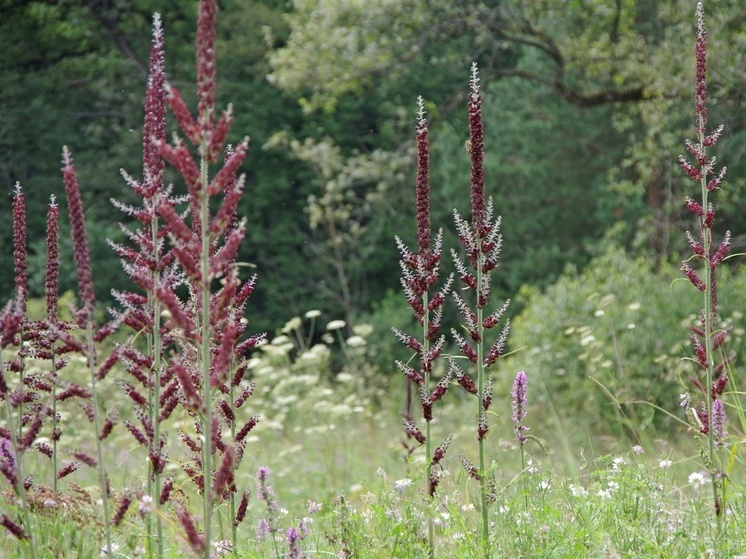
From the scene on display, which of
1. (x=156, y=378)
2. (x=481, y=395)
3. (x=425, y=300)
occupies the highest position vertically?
(x=425, y=300)

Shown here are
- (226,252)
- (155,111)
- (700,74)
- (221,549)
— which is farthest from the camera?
(700,74)

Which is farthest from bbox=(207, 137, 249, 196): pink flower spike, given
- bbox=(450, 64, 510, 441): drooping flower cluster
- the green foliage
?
the green foliage

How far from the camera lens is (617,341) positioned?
34.7ft

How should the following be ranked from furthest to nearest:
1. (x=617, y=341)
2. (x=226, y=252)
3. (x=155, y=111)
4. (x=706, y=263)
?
(x=617, y=341), (x=706, y=263), (x=155, y=111), (x=226, y=252)

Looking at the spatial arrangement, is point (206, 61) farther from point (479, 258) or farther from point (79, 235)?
point (479, 258)

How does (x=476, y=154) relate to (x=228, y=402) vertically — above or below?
above

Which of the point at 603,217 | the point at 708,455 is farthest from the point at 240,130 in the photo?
the point at 708,455

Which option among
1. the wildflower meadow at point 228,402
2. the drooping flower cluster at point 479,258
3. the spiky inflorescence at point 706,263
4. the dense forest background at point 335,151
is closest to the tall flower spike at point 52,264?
the wildflower meadow at point 228,402

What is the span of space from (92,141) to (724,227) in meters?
16.0

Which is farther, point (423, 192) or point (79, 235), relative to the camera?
point (423, 192)

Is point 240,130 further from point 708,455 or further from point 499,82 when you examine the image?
point 708,455

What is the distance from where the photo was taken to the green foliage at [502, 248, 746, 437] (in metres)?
11.1

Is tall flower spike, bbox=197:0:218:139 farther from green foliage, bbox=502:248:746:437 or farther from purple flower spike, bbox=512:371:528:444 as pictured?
green foliage, bbox=502:248:746:437

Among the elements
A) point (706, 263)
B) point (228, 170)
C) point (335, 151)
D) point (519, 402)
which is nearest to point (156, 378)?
point (228, 170)
